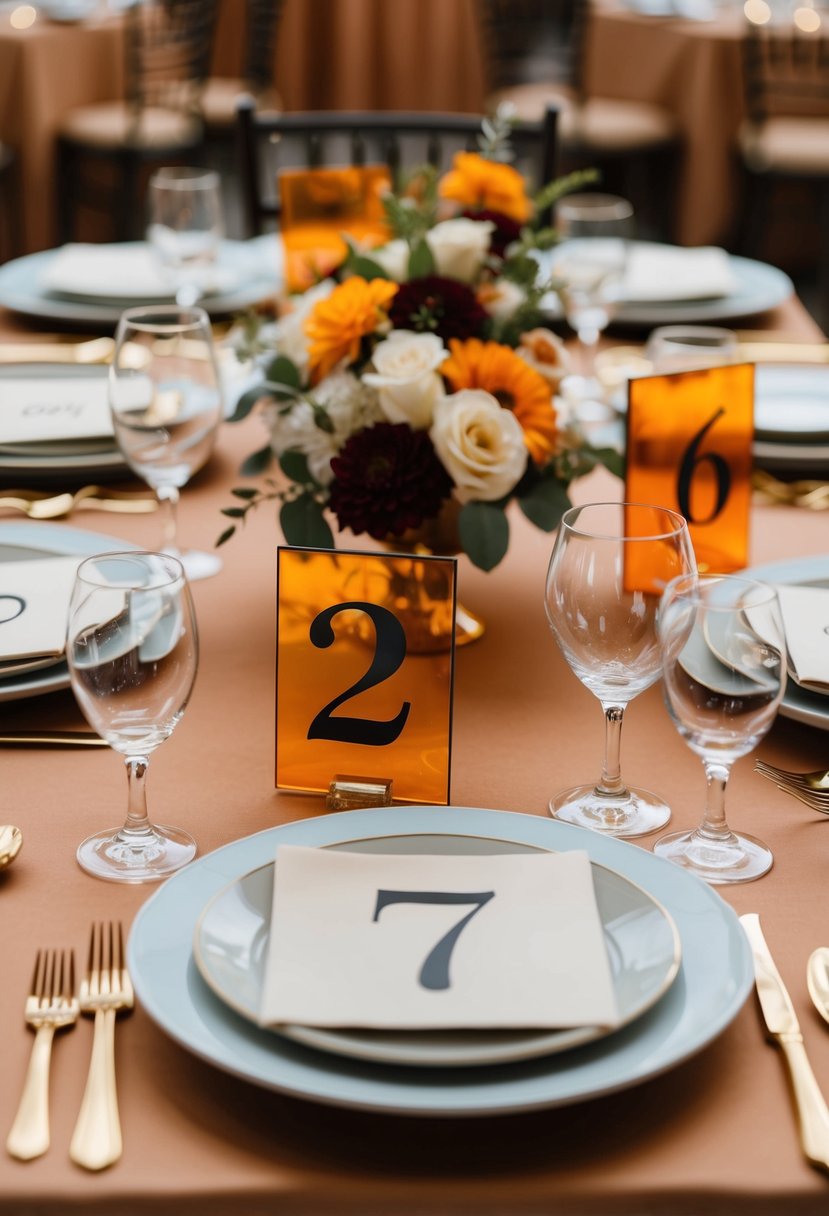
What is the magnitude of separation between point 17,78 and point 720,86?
2.17 m

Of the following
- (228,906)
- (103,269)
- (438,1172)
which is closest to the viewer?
(438,1172)

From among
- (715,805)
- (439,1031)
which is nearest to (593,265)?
(715,805)

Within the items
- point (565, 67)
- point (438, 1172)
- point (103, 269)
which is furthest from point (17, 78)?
point (438, 1172)

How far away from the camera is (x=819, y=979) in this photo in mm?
754

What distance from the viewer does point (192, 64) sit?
188 inches

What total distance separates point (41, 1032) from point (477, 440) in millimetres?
514

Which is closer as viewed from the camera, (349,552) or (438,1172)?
(438,1172)

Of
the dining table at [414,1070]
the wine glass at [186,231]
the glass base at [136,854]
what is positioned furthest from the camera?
the wine glass at [186,231]

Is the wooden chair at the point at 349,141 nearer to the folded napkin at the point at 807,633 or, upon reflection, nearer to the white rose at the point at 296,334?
the white rose at the point at 296,334

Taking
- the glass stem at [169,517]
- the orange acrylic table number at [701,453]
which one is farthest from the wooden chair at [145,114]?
the orange acrylic table number at [701,453]

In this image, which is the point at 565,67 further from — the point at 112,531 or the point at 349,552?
the point at 349,552

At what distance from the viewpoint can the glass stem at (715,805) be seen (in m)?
0.87

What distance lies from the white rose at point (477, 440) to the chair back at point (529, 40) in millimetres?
4437

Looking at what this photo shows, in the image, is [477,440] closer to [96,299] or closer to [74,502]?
[74,502]
